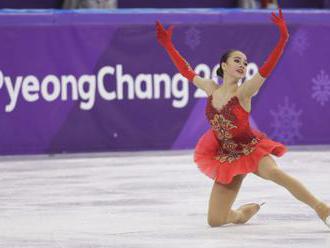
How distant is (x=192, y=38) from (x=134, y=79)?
0.77m

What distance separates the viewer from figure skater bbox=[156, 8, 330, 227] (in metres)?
6.43

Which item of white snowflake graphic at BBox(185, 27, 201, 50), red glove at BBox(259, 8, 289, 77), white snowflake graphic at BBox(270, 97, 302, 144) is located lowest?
white snowflake graphic at BBox(270, 97, 302, 144)

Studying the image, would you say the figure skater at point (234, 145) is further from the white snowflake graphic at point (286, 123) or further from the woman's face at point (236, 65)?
the white snowflake graphic at point (286, 123)

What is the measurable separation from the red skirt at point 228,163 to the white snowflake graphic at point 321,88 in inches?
186

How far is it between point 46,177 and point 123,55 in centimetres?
212

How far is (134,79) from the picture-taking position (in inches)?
423

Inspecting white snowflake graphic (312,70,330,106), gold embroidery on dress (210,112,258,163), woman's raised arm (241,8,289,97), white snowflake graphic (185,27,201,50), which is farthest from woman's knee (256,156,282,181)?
white snowflake graphic (312,70,330,106)

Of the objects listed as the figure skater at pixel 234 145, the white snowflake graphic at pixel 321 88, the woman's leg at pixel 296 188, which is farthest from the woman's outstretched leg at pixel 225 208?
the white snowflake graphic at pixel 321 88

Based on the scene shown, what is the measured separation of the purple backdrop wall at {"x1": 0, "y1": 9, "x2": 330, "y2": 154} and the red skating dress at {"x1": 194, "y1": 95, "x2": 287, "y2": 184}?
408 cm

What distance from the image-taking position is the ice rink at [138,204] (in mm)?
6105

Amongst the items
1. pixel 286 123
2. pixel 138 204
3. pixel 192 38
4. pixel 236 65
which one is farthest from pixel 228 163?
pixel 286 123

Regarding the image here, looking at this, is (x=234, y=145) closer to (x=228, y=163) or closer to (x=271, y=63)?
(x=228, y=163)

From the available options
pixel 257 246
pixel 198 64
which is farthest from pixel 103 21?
pixel 257 246

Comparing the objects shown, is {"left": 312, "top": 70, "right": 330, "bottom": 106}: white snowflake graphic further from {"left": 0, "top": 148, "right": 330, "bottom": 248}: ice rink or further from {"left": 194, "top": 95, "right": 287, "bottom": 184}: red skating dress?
{"left": 194, "top": 95, "right": 287, "bottom": 184}: red skating dress
